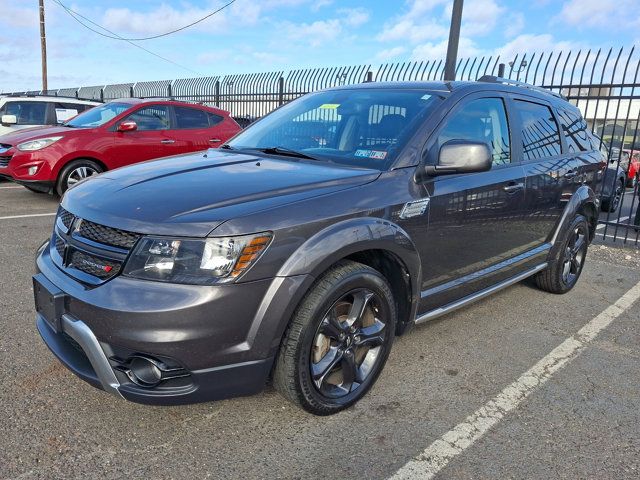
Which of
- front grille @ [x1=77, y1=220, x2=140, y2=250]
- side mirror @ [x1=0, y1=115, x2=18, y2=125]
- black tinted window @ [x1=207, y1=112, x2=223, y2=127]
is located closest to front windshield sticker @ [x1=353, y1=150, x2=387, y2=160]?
front grille @ [x1=77, y1=220, x2=140, y2=250]

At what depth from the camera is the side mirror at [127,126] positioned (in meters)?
8.13

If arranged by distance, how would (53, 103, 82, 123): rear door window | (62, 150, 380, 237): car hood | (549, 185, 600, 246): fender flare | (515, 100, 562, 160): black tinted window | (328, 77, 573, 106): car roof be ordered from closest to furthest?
(62, 150, 380, 237): car hood, (328, 77, 573, 106): car roof, (515, 100, 562, 160): black tinted window, (549, 185, 600, 246): fender flare, (53, 103, 82, 123): rear door window

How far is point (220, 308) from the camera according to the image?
2127 mm

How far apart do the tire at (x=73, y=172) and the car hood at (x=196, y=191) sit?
5.50 metres

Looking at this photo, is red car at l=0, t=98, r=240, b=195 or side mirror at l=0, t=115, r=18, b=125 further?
side mirror at l=0, t=115, r=18, b=125

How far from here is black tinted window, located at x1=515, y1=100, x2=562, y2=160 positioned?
391cm

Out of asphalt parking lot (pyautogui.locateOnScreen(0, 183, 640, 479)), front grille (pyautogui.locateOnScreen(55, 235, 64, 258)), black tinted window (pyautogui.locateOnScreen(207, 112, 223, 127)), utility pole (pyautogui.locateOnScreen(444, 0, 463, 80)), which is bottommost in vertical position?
asphalt parking lot (pyautogui.locateOnScreen(0, 183, 640, 479))

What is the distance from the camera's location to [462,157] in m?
2.89

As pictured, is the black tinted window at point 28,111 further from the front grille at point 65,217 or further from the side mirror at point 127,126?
the front grille at point 65,217

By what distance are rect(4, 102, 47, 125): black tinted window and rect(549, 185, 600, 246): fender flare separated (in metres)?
10.5

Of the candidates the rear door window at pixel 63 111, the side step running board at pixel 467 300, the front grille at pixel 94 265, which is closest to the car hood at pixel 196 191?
the front grille at pixel 94 265

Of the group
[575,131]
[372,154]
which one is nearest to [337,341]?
[372,154]

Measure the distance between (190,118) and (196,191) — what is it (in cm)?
715

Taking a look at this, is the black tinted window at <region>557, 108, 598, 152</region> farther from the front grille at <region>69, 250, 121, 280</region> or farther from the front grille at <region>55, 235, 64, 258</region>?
the front grille at <region>55, 235, 64, 258</region>
